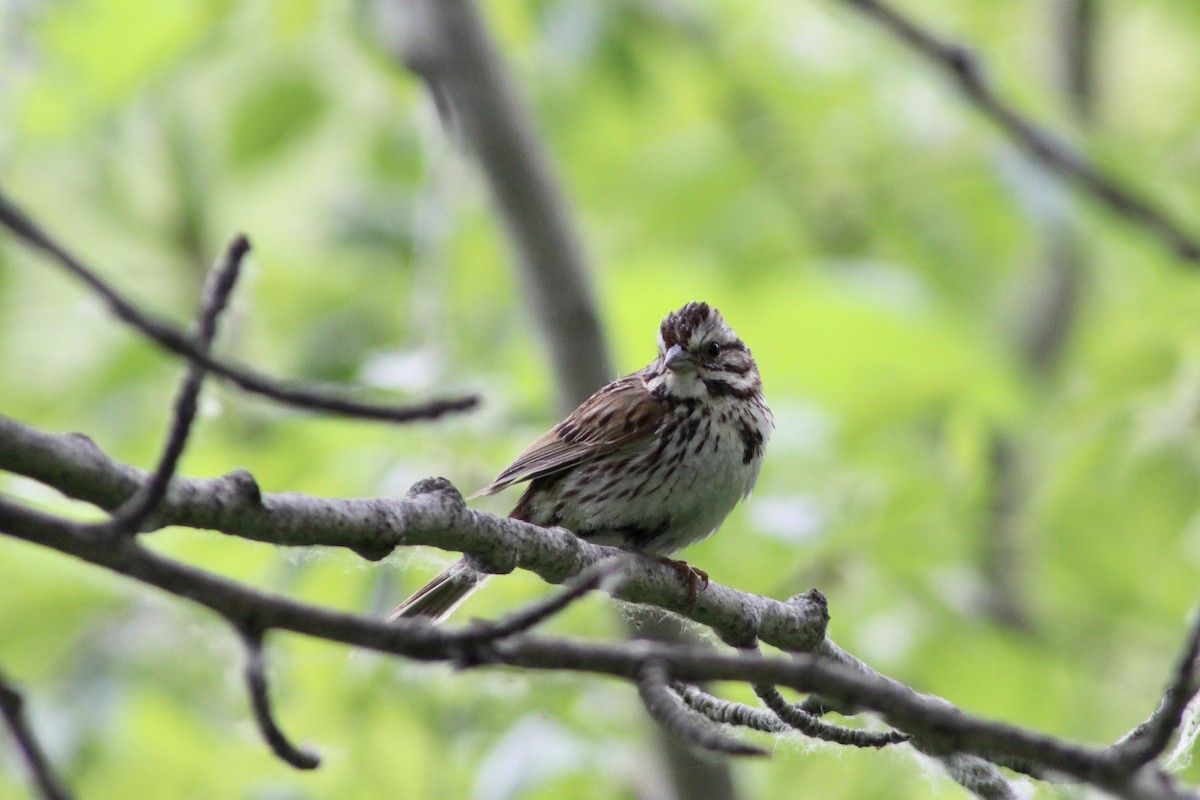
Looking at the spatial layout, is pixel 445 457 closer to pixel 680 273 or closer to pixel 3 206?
pixel 680 273

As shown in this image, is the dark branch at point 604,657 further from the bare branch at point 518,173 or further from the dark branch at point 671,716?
the bare branch at point 518,173

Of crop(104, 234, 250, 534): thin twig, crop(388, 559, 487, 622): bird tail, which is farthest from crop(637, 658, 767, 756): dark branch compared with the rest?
crop(388, 559, 487, 622): bird tail

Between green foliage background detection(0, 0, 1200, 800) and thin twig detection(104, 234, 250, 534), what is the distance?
2.50 feet

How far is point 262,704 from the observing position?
192cm

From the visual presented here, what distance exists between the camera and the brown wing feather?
4.39 m

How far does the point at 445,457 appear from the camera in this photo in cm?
493

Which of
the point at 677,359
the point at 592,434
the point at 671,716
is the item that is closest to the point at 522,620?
the point at 671,716

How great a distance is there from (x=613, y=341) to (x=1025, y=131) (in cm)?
167

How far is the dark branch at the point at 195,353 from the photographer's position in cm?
151

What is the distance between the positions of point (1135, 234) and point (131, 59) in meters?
4.53

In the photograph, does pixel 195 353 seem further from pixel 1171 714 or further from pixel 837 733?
pixel 837 733

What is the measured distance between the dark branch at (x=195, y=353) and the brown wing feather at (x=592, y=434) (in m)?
2.50

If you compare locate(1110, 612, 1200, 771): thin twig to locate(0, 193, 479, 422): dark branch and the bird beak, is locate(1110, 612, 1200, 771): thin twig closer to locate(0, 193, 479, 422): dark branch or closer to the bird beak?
locate(0, 193, 479, 422): dark branch

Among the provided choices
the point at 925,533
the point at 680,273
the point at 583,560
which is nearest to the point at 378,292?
the point at 680,273
